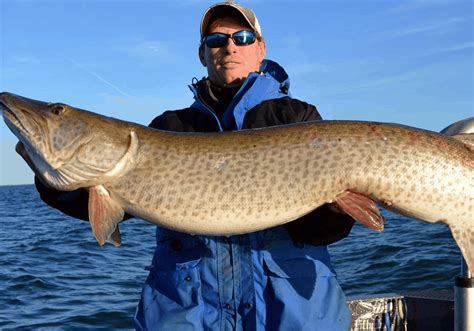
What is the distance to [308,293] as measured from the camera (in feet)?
10.1

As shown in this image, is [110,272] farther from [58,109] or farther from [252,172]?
[252,172]

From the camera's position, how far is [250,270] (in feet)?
10.2

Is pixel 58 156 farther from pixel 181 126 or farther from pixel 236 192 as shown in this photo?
pixel 236 192

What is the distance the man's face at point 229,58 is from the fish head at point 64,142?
0.74 meters

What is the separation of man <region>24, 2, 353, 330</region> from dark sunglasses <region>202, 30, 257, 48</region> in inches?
12.0

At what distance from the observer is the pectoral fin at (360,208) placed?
3.13 metres

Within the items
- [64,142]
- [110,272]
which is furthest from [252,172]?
[110,272]

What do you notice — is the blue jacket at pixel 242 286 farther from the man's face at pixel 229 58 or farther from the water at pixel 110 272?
the water at pixel 110 272

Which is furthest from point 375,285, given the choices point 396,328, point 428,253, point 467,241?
point 467,241

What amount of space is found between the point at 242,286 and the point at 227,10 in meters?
1.76

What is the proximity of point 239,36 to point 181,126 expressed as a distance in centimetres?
67

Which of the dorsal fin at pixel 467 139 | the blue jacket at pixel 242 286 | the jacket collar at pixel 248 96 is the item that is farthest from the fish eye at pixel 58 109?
the dorsal fin at pixel 467 139

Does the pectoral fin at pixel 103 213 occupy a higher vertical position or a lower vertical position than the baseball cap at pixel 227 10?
lower

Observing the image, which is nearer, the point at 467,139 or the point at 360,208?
the point at 360,208
